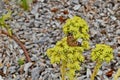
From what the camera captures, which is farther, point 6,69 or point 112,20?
point 112,20

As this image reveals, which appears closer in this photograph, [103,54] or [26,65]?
[103,54]

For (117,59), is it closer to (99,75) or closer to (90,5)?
(99,75)

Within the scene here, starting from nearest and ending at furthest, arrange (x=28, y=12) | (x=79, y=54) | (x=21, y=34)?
(x=79, y=54) → (x=21, y=34) → (x=28, y=12)

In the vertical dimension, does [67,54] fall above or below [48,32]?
above

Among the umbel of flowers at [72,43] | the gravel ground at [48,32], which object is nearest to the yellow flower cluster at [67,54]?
the umbel of flowers at [72,43]

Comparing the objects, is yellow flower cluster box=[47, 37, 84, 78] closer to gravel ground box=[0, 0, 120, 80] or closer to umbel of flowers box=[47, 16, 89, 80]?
umbel of flowers box=[47, 16, 89, 80]

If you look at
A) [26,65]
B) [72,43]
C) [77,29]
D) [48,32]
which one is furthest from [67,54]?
[48,32]

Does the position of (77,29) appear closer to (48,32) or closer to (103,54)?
(103,54)

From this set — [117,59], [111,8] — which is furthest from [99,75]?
[111,8]
